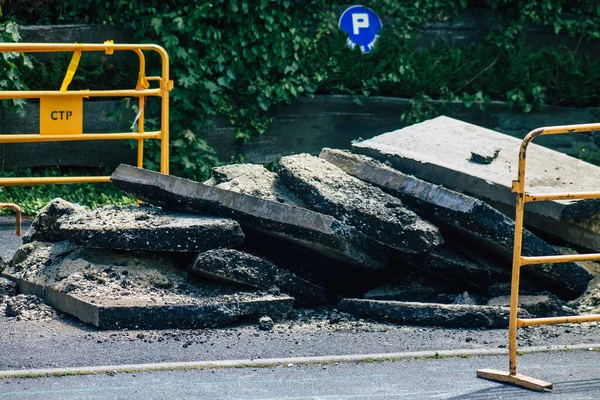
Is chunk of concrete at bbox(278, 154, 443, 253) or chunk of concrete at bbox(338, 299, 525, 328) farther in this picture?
chunk of concrete at bbox(278, 154, 443, 253)

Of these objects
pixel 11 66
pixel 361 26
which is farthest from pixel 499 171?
pixel 11 66

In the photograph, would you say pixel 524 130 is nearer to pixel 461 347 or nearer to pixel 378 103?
pixel 378 103

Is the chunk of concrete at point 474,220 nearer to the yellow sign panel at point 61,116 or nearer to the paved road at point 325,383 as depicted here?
the paved road at point 325,383

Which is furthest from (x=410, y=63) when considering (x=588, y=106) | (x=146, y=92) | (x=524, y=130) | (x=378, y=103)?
(x=146, y=92)

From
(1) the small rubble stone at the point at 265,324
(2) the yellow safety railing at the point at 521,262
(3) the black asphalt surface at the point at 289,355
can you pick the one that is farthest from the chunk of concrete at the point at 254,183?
(2) the yellow safety railing at the point at 521,262

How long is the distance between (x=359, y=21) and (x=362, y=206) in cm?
567

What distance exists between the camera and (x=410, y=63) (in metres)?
12.4

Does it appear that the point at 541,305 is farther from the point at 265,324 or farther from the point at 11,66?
the point at 11,66

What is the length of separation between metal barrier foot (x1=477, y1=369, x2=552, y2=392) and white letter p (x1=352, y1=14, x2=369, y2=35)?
23.6 feet

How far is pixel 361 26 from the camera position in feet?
40.2

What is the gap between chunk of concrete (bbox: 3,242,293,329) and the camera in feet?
21.2

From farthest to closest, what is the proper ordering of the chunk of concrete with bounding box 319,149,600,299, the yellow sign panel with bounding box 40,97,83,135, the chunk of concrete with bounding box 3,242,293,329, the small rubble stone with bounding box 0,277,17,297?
1. the yellow sign panel with bounding box 40,97,83,135
2. the small rubble stone with bounding box 0,277,17,297
3. the chunk of concrete with bounding box 319,149,600,299
4. the chunk of concrete with bounding box 3,242,293,329

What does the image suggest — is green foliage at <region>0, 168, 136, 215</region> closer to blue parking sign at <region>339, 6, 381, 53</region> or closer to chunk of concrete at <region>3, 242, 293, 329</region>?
chunk of concrete at <region>3, 242, 293, 329</region>

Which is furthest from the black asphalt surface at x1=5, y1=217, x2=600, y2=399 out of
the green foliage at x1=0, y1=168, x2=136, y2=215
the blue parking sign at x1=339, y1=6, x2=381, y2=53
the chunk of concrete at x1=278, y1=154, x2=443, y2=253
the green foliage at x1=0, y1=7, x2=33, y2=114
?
the blue parking sign at x1=339, y1=6, x2=381, y2=53
